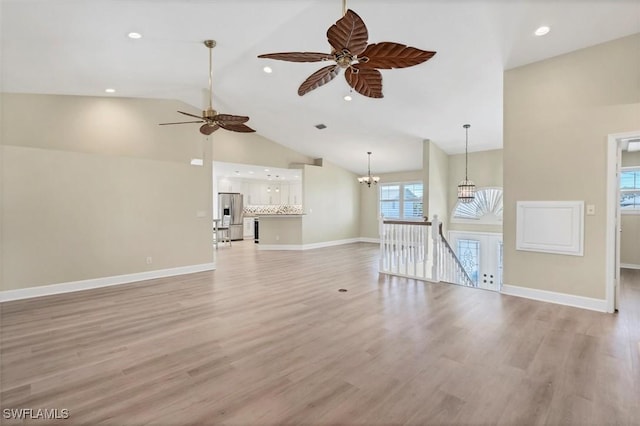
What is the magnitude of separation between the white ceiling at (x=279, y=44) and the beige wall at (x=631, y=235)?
2.61 m

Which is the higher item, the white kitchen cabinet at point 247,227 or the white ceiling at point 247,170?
the white ceiling at point 247,170

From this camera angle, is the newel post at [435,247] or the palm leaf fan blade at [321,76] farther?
the newel post at [435,247]

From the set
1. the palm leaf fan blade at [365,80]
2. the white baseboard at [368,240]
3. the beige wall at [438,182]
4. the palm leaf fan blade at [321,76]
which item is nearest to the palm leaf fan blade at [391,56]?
the palm leaf fan blade at [365,80]

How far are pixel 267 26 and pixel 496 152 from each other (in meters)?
6.88

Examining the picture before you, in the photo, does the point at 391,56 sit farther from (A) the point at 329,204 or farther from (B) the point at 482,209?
(A) the point at 329,204

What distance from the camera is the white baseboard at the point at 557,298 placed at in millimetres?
3511

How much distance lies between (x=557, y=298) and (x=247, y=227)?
10.2 m

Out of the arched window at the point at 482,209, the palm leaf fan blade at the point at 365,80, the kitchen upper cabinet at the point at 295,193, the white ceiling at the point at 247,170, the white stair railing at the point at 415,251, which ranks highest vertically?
the white ceiling at the point at 247,170

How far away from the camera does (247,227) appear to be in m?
11.9

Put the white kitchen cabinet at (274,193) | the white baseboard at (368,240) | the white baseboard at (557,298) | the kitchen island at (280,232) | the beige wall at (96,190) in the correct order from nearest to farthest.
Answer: the white baseboard at (557,298) < the beige wall at (96,190) < the kitchen island at (280,232) < the white baseboard at (368,240) < the white kitchen cabinet at (274,193)

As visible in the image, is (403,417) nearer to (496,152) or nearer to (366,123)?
(366,123)

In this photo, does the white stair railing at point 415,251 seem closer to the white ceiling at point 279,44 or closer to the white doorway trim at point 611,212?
the white doorway trim at point 611,212

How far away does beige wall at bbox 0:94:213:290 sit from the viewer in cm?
410

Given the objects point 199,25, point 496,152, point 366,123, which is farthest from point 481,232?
point 199,25
